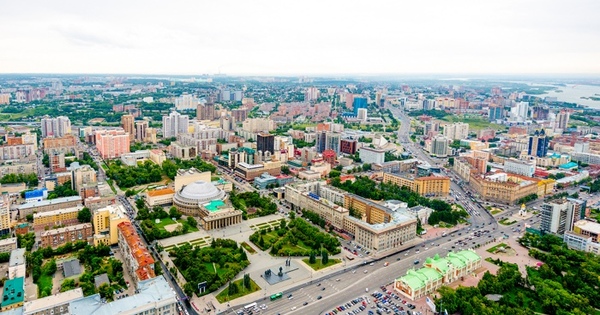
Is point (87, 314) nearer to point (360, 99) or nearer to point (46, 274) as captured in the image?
point (46, 274)

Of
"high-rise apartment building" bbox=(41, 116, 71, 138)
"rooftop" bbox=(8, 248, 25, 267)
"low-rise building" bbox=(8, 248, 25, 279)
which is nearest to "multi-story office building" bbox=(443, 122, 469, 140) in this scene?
"high-rise apartment building" bbox=(41, 116, 71, 138)

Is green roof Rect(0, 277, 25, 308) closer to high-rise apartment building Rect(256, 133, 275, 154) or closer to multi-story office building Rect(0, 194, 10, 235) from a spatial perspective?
multi-story office building Rect(0, 194, 10, 235)

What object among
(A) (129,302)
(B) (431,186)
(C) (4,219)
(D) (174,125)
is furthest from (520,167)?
(D) (174,125)

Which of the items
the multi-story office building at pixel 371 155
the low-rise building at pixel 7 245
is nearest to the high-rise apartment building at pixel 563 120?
the multi-story office building at pixel 371 155

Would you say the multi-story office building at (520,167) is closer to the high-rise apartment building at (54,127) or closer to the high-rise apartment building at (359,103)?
A: the high-rise apartment building at (359,103)

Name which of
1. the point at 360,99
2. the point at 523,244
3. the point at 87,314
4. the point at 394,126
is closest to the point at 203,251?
the point at 87,314

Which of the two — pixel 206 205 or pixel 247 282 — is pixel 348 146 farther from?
pixel 247 282

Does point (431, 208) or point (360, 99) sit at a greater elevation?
point (360, 99)
